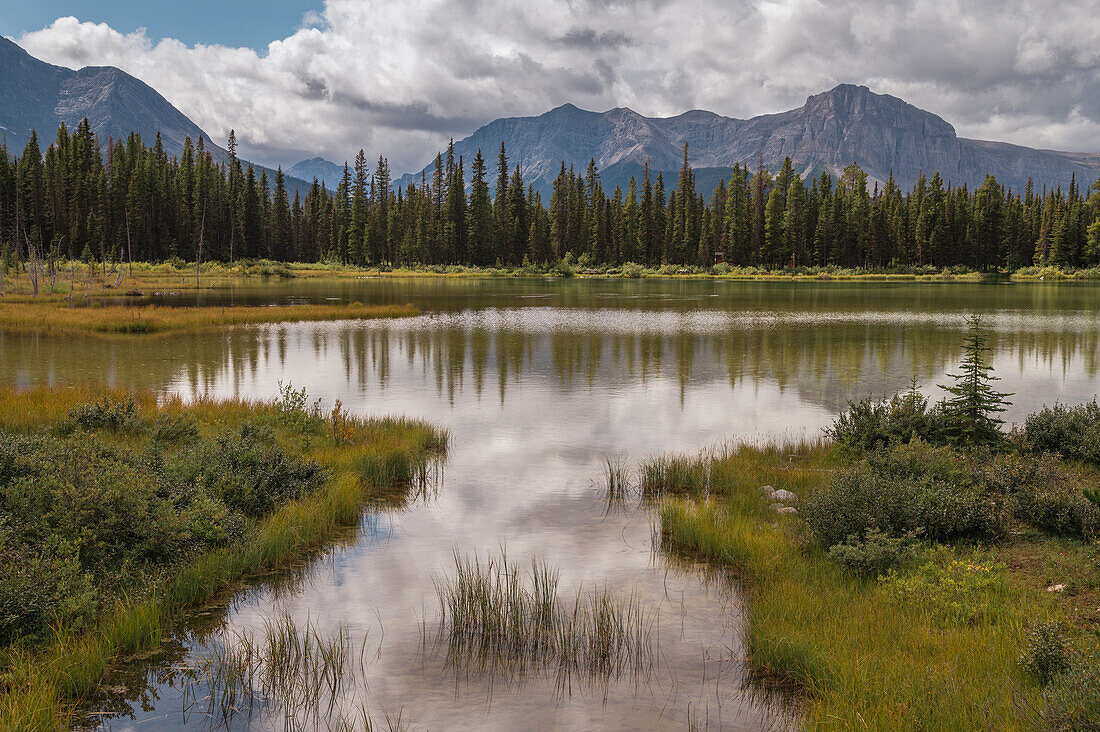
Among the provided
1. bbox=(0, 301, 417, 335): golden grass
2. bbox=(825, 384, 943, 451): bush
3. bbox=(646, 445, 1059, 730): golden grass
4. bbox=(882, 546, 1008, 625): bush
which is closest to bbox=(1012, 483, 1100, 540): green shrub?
bbox=(646, 445, 1059, 730): golden grass

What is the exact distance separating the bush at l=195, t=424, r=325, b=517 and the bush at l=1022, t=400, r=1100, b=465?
13.2m

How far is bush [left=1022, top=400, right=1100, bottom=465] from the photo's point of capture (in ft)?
43.2

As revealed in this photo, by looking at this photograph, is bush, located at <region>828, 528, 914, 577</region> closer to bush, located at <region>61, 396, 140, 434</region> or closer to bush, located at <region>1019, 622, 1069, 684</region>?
bush, located at <region>1019, 622, 1069, 684</region>

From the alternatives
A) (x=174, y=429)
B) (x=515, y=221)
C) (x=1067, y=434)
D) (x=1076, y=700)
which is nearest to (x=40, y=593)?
(x=174, y=429)

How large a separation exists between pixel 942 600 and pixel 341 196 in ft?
528

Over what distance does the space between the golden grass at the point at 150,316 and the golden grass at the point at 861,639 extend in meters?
36.4

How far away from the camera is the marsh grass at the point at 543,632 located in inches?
289

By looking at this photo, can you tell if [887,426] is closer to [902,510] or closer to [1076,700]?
[902,510]

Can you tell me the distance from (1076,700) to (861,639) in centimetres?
229

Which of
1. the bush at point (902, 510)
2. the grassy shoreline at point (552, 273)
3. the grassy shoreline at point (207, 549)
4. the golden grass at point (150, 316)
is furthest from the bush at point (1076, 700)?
the grassy shoreline at point (552, 273)

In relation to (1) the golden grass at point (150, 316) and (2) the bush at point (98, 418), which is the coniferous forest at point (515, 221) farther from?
(2) the bush at point (98, 418)

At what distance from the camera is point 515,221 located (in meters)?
143

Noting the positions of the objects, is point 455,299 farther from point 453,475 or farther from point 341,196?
point 341,196

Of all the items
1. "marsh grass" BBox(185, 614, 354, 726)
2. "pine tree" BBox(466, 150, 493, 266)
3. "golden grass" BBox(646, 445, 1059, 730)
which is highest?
"pine tree" BBox(466, 150, 493, 266)
